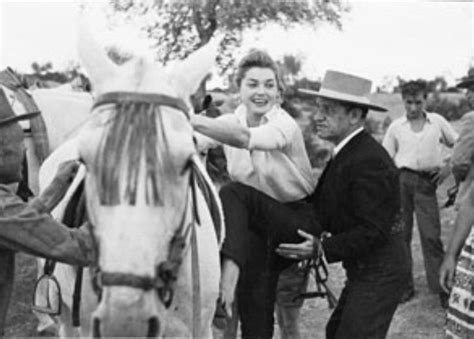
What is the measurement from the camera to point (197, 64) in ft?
9.09

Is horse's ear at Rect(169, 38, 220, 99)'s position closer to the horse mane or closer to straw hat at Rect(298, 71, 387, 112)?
the horse mane

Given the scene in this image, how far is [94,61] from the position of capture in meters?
2.63

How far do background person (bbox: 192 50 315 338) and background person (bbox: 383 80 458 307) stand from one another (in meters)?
3.31

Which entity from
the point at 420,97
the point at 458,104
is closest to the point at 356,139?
the point at 420,97

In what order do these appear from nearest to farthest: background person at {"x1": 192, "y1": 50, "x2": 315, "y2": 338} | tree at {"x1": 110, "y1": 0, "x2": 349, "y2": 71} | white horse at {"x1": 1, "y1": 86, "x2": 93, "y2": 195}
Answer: background person at {"x1": 192, "y1": 50, "x2": 315, "y2": 338} → white horse at {"x1": 1, "y1": 86, "x2": 93, "y2": 195} → tree at {"x1": 110, "y1": 0, "x2": 349, "y2": 71}

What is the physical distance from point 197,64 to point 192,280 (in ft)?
2.93

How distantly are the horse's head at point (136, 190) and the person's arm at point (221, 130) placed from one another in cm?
64

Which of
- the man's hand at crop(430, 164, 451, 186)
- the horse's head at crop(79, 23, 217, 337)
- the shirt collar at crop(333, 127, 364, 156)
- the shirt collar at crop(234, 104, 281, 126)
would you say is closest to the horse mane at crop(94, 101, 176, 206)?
the horse's head at crop(79, 23, 217, 337)

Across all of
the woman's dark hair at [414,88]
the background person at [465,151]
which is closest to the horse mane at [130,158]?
the background person at [465,151]

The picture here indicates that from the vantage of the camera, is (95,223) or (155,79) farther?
(155,79)

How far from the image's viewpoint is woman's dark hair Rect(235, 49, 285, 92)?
438 cm

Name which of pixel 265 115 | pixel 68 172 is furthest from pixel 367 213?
pixel 68 172

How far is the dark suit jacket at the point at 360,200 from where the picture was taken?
358 cm

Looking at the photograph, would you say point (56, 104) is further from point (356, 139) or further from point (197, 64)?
point (197, 64)
